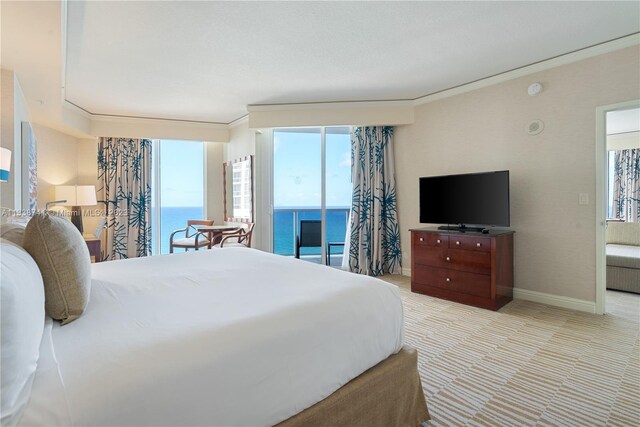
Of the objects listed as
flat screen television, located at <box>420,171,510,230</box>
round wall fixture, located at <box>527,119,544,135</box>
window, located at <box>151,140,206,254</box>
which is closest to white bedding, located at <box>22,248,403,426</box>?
flat screen television, located at <box>420,171,510,230</box>

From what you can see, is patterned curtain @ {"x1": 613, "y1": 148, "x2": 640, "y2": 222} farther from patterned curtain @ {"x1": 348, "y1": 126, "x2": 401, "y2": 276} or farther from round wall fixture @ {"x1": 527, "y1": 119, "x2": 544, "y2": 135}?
patterned curtain @ {"x1": 348, "y1": 126, "x2": 401, "y2": 276}

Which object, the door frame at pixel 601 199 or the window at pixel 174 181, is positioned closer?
the door frame at pixel 601 199

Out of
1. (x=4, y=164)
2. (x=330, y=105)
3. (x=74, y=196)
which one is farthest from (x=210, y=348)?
(x=74, y=196)

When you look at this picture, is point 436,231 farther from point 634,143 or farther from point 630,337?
point 634,143

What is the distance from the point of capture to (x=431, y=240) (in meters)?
3.93

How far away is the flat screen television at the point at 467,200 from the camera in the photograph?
11.6 ft

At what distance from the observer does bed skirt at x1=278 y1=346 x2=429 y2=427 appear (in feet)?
4.08

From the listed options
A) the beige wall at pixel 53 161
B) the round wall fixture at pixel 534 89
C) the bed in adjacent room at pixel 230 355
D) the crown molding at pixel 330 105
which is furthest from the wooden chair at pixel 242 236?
the round wall fixture at pixel 534 89

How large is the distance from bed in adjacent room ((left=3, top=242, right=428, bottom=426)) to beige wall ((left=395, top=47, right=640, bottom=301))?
9.07 feet

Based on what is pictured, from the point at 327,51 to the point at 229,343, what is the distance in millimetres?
2954

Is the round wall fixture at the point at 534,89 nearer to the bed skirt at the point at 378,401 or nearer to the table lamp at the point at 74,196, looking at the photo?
the bed skirt at the point at 378,401

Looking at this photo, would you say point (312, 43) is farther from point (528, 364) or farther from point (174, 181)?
point (174, 181)

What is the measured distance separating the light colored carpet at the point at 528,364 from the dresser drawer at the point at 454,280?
208mm

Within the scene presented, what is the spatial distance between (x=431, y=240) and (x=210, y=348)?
335 cm
